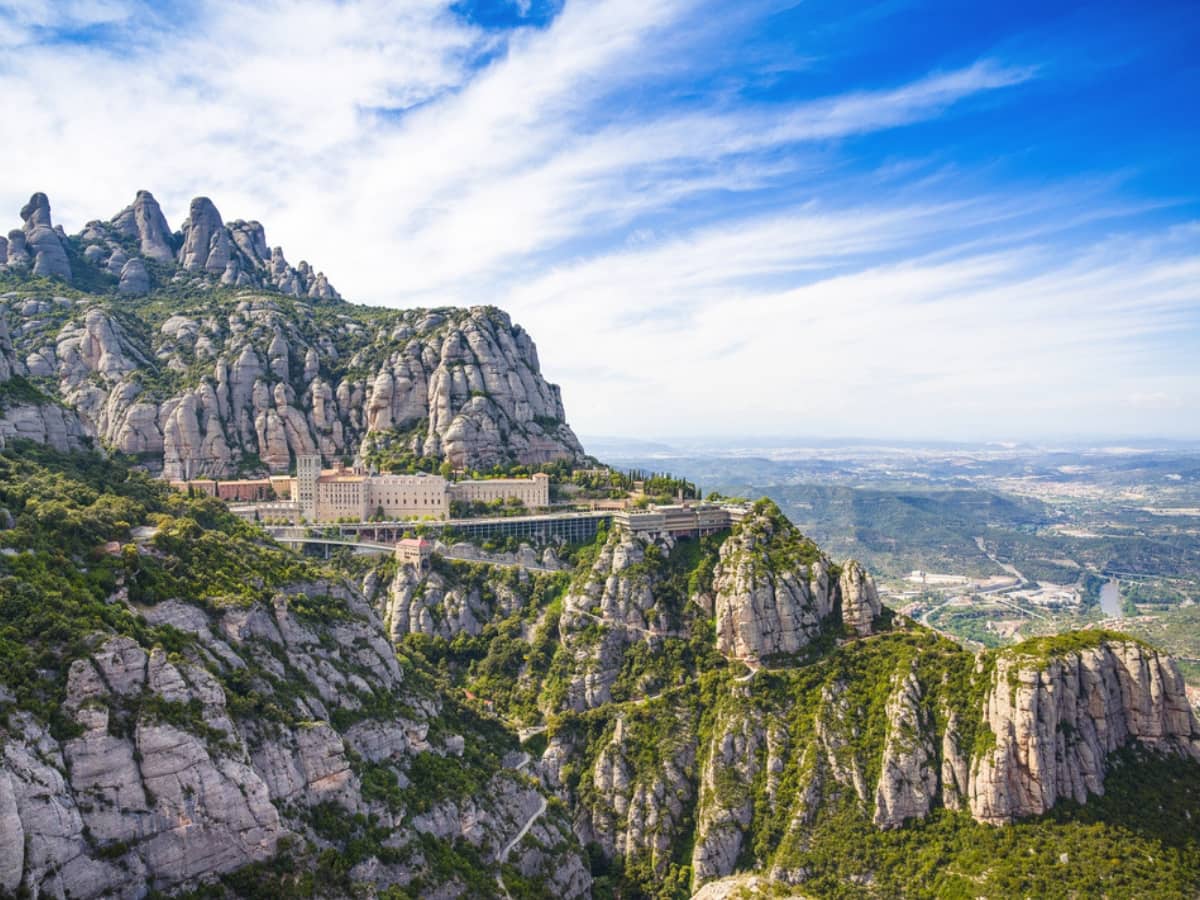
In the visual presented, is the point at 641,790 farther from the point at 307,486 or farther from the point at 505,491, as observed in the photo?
the point at 307,486

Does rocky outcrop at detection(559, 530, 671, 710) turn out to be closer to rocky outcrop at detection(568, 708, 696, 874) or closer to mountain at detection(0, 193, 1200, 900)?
mountain at detection(0, 193, 1200, 900)

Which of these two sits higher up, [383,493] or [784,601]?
[383,493]

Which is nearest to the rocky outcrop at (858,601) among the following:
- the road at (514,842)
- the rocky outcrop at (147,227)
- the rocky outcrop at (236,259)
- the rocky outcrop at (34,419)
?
the road at (514,842)

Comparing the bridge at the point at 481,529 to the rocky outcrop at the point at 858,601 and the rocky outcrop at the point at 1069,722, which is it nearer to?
the rocky outcrop at the point at 858,601

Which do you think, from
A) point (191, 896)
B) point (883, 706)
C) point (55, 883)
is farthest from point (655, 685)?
point (55, 883)

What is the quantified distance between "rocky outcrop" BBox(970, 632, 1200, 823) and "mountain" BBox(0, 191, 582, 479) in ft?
282

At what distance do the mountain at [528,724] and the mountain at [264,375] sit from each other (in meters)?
35.7

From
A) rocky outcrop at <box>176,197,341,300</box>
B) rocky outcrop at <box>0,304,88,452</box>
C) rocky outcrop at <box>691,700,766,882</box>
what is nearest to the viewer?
rocky outcrop at <box>691,700,766,882</box>

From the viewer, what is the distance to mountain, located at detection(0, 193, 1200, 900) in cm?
4025

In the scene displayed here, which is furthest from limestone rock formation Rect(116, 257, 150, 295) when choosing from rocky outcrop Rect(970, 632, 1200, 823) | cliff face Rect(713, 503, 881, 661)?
rocky outcrop Rect(970, 632, 1200, 823)

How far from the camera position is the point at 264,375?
140 metres

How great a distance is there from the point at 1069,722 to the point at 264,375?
126670mm

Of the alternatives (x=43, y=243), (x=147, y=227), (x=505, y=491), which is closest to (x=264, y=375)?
(x=505, y=491)

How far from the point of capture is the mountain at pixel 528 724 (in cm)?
4025
